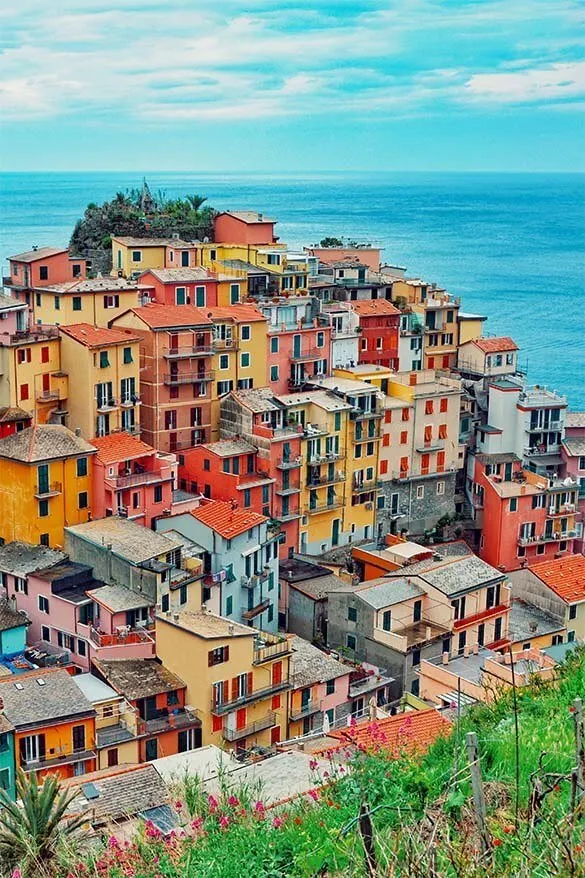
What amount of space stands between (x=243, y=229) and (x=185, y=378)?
13758 millimetres

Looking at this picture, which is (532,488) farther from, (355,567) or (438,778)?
(438,778)

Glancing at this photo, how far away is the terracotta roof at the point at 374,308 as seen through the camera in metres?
46.8

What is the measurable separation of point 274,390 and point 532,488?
9908 mm

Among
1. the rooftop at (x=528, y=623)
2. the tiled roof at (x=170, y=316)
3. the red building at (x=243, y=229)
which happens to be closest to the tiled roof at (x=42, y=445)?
the tiled roof at (x=170, y=316)

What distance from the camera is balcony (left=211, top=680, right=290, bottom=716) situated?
1083 inches

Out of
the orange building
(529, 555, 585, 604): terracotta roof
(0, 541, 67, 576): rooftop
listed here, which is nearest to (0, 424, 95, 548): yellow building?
(0, 541, 67, 576): rooftop

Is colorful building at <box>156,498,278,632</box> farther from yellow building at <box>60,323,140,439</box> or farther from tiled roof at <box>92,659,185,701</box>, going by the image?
tiled roof at <box>92,659,185,701</box>

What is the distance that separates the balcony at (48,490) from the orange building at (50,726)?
8.08 meters

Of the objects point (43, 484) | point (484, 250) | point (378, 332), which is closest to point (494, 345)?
point (378, 332)

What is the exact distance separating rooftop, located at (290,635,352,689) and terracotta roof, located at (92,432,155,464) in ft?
24.6

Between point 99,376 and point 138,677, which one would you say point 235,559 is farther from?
point 99,376

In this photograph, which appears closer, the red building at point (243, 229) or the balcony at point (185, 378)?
the balcony at point (185, 378)

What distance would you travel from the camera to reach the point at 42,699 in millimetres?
25453

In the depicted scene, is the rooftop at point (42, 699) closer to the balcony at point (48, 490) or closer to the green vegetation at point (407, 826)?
the balcony at point (48, 490)
